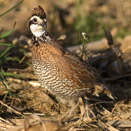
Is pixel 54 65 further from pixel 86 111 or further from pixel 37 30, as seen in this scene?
pixel 86 111

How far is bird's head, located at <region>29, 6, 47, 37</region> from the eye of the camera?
401cm

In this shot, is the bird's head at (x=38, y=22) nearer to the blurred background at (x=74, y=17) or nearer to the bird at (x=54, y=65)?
the bird at (x=54, y=65)

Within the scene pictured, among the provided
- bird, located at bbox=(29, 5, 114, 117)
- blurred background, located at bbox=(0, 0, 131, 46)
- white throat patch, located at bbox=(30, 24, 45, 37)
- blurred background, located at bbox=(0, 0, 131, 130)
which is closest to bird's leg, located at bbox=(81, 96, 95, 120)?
bird, located at bbox=(29, 5, 114, 117)

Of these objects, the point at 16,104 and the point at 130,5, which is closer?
the point at 16,104

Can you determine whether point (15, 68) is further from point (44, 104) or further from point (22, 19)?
point (22, 19)

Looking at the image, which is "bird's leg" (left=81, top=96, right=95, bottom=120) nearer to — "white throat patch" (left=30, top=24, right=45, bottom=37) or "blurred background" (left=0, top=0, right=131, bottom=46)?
"white throat patch" (left=30, top=24, right=45, bottom=37)

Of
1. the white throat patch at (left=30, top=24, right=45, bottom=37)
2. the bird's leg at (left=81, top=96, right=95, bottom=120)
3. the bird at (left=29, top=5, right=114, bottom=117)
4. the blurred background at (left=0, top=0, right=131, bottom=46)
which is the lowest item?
the bird's leg at (left=81, top=96, right=95, bottom=120)

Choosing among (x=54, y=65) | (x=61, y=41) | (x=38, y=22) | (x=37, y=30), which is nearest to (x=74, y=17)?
(x=61, y=41)

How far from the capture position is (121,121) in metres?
4.22

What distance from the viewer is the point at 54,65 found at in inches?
158

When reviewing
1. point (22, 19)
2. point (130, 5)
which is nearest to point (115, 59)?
point (22, 19)

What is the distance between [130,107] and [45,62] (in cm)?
175

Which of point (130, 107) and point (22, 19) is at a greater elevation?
point (22, 19)

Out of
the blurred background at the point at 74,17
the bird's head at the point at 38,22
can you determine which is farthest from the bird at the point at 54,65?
the blurred background at the point at 74,17
